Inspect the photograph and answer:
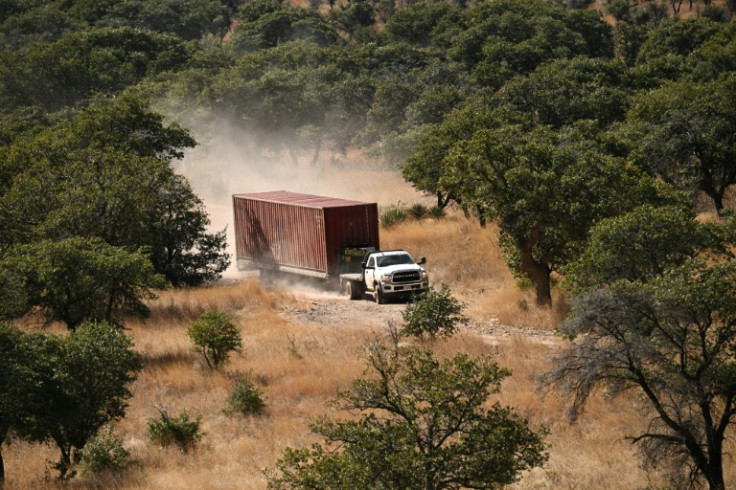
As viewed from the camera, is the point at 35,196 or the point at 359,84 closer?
the point at 35,196

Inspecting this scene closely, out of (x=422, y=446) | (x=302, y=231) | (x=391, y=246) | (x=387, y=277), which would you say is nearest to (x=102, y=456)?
(x=422, y=446)

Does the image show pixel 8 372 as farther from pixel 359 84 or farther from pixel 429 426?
pixel 359 84

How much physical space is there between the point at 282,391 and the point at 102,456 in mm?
5174

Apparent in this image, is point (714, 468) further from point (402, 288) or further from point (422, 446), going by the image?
point (402, 288)

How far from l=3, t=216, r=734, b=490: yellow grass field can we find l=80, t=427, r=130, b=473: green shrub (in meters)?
0.25

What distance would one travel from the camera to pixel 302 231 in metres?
35.5

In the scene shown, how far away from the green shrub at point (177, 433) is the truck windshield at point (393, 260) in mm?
13356

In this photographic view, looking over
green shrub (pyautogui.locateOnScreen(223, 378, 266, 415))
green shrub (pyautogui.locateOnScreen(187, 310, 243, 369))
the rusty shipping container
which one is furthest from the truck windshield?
green shrub (pyautogui.locateOnScreen(223, 378, 266, 415))

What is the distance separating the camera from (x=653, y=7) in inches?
3994

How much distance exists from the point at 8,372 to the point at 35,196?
16.3 m

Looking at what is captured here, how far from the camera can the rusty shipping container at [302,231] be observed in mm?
34438

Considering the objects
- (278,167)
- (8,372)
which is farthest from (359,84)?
(8,372)

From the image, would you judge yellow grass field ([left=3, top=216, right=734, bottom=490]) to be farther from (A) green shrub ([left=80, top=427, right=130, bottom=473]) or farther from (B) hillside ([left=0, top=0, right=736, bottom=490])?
(A) green shrub ([left=80, top=427, right=130, bottom=473])

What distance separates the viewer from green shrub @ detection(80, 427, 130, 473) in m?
18.7
